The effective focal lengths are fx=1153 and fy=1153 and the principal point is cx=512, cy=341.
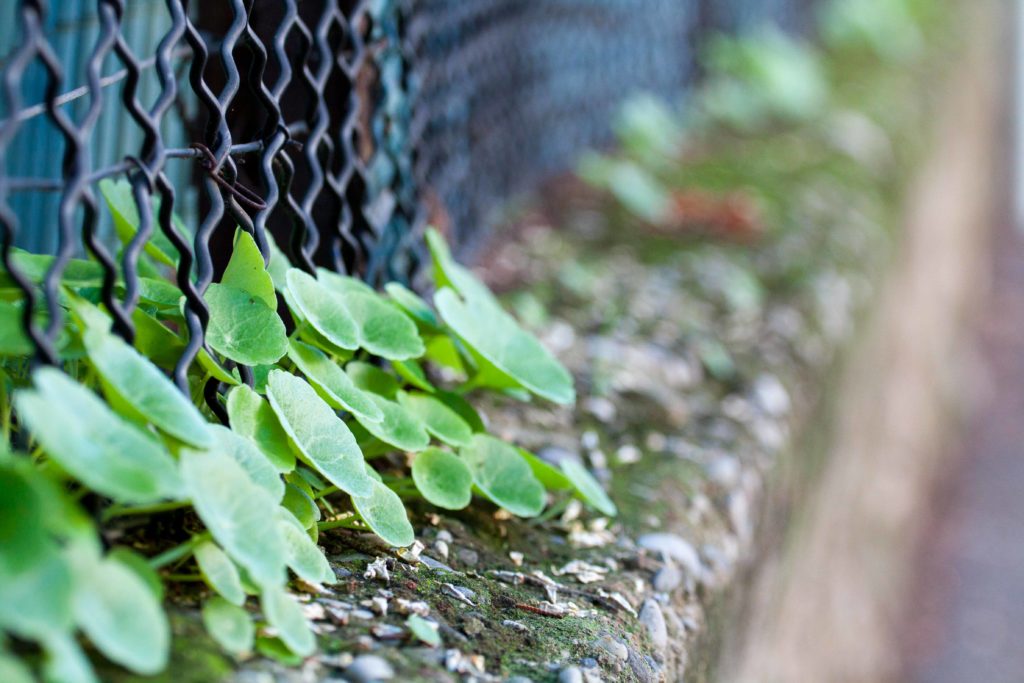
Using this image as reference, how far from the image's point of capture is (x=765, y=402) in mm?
2059

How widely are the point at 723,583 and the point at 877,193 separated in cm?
248

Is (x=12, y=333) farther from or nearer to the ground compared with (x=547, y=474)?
farther from the ground

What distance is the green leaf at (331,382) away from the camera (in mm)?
1074

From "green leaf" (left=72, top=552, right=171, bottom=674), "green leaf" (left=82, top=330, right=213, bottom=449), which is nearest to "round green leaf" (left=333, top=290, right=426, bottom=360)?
"green leaf" (left=82, top=330, right=213, bottom=449)

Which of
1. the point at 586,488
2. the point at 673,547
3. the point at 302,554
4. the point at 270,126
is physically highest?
the point at 270,126

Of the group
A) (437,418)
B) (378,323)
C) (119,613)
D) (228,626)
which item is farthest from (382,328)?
(119,613)

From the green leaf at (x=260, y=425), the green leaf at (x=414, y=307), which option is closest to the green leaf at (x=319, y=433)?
the green leaf at (x=260, y=425)

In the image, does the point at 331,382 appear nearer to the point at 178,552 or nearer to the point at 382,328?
the point at 382,328

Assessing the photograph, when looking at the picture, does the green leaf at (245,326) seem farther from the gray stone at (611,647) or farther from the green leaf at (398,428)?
the gray stone at (611,647)

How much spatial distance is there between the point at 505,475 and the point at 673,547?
0.98 feet

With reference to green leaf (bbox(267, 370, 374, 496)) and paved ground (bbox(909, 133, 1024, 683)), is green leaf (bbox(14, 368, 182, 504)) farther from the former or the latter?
paved ground (bbox(909, 133, 1024, 683))

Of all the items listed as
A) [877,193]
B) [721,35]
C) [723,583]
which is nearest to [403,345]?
[723,583]

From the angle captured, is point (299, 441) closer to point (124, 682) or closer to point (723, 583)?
point (124, 682)

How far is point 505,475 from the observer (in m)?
1.26
